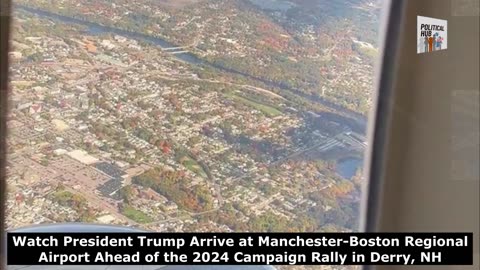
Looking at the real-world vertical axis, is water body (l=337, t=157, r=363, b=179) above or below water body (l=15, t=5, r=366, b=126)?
below

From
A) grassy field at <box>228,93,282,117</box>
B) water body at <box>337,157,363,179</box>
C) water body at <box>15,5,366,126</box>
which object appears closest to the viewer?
water body at <box>15,5,366,126</box>

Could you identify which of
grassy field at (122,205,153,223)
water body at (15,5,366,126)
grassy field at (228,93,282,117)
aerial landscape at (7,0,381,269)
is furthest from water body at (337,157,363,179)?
grassy field at (122,205,153,223)

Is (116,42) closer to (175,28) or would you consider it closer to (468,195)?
(175,28)

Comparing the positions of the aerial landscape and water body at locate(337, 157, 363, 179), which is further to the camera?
water body at locate(337, 157, 363, 179)

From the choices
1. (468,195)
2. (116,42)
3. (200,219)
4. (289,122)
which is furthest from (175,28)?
(468,195)

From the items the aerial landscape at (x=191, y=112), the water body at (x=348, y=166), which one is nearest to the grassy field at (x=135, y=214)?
the aerial landscape at (x=191, y=112)

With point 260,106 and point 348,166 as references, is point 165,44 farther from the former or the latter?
point 348,166

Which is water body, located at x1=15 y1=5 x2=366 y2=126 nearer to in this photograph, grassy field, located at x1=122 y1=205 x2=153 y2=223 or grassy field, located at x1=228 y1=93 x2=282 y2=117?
grassy field, located at x1=228 y1=93 x2=282 y2=117

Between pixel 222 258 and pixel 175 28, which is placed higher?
pixel 175 28
